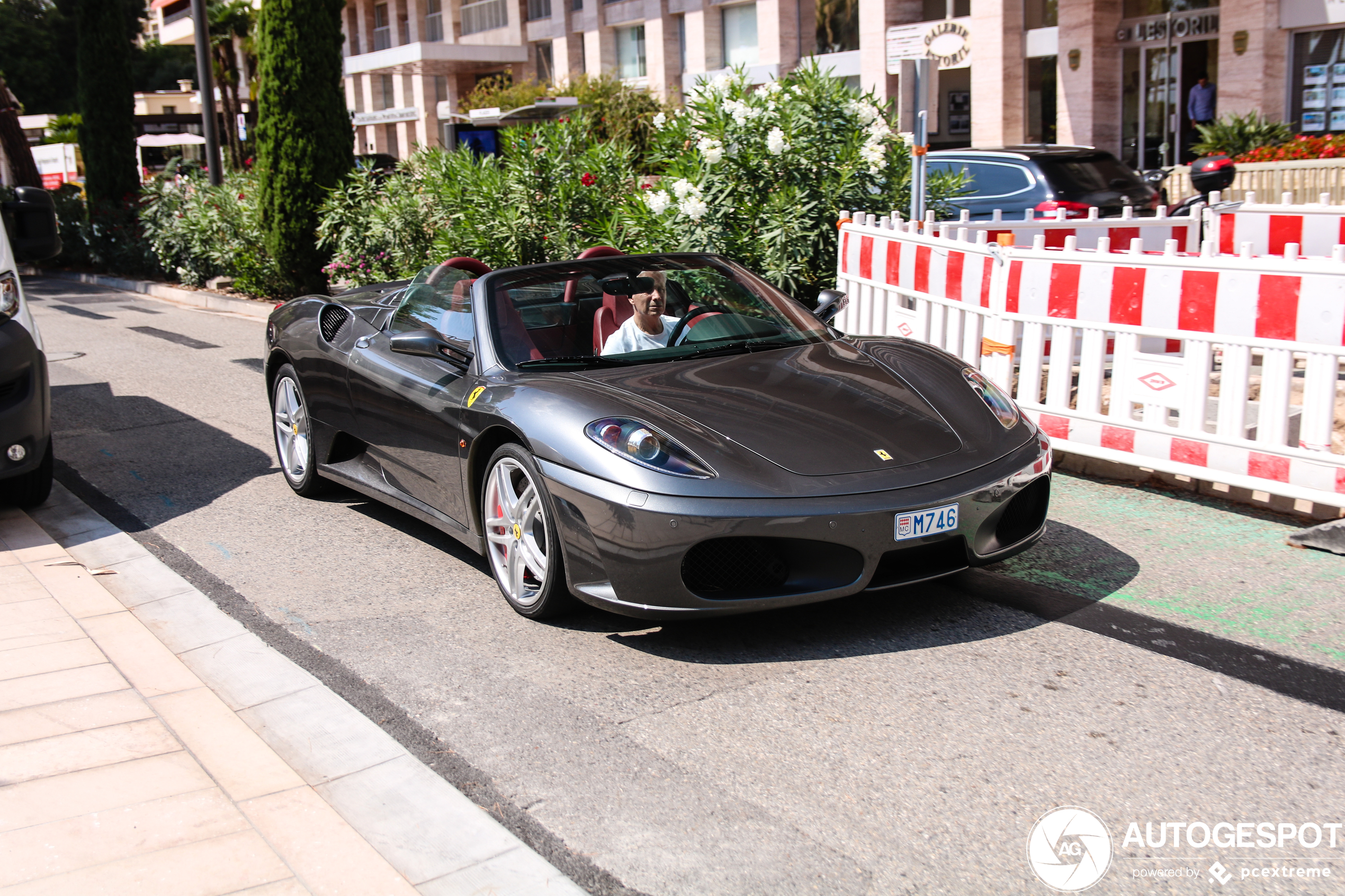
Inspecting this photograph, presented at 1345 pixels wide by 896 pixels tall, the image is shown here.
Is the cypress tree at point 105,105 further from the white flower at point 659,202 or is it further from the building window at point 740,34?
the white flower at point 659,202

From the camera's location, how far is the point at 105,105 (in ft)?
77.4

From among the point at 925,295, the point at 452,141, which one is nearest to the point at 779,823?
the point at 925,295

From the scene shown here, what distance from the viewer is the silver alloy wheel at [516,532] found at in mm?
4328

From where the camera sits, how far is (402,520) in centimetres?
601

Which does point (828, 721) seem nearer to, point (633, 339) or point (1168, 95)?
point (633, 339)

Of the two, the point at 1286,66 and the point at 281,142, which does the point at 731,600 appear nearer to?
the point at 281,142

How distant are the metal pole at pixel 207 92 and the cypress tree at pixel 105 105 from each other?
5328 millimetres

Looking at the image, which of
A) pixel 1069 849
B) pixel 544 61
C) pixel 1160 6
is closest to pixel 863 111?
pixel 1069 849

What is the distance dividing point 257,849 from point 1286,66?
22124 millimetres

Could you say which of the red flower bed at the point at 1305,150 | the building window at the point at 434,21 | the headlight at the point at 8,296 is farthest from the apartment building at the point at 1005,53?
the headlight at the point at 8,296

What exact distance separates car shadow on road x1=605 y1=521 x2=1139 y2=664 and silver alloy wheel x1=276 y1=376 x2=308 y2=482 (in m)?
2.52

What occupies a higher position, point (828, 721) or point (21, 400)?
point (21, 400)

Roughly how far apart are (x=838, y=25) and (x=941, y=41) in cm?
474

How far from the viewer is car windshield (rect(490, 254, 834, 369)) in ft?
16.0
